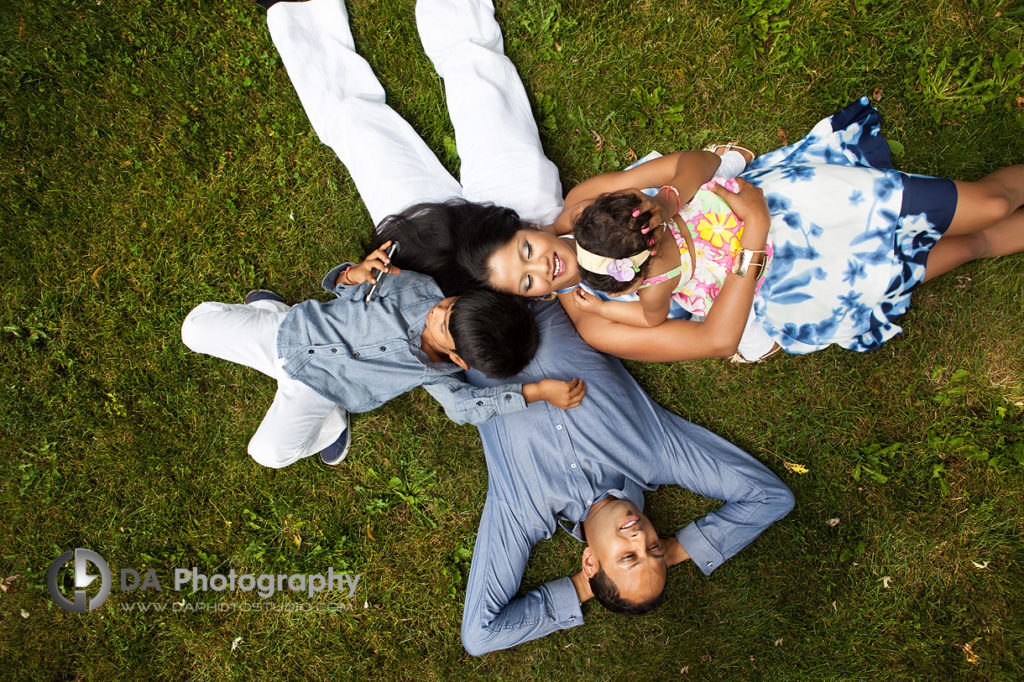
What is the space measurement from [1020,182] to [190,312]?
6337 mm

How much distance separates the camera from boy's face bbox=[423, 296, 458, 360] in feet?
12.6

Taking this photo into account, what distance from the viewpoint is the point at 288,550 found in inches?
187

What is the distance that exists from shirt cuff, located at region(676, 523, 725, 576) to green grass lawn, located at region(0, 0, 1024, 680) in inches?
17.2

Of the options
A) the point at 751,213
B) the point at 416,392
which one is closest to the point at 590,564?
the point at 416,392

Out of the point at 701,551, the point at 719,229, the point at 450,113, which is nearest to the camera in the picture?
the point at 719,229

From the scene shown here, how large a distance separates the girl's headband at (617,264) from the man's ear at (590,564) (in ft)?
6.84

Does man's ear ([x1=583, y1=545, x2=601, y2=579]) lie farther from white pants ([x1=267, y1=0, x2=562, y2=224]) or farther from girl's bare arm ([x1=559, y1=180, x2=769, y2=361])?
white pants ([x1=267, y1=0, x2=562, y2=224])

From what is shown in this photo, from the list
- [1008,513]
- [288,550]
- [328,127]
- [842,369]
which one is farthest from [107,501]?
[1008,513]

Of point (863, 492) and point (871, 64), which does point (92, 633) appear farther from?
point (871, 64)

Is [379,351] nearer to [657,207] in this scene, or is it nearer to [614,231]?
[614,231]

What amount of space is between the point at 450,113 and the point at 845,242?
3.07 meters

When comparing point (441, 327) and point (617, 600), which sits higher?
point (441, 327)

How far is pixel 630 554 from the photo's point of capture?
148 inches

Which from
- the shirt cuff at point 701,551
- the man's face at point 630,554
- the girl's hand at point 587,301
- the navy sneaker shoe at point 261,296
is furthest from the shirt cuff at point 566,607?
the navy sneaker shoe at point 261,296
